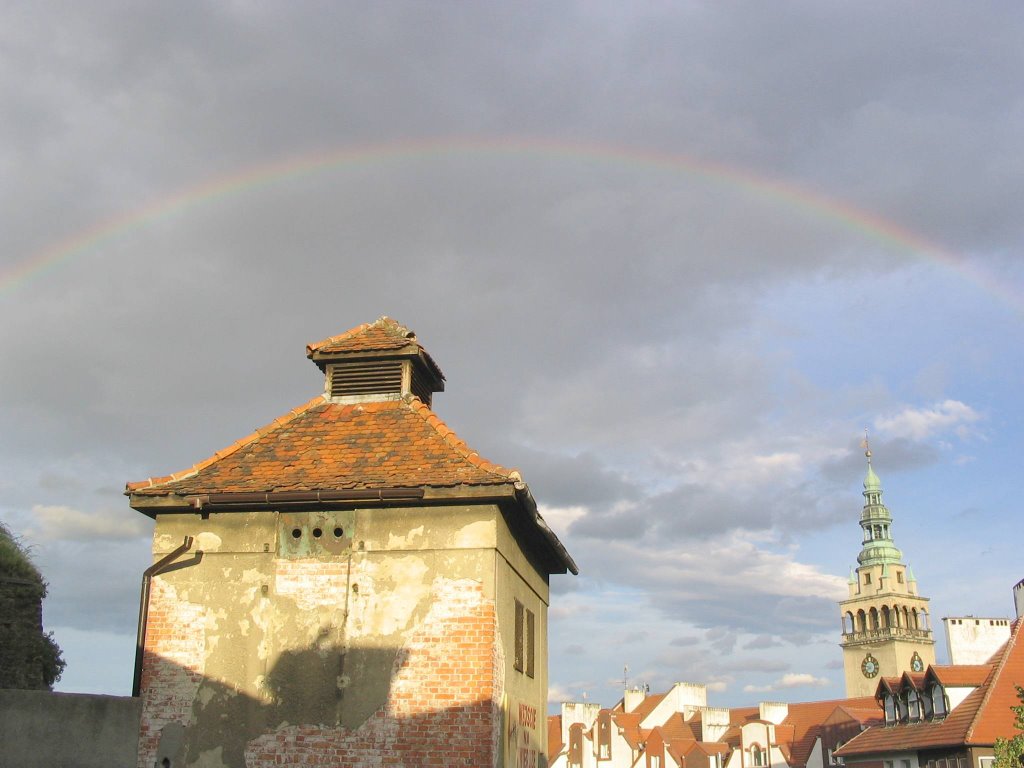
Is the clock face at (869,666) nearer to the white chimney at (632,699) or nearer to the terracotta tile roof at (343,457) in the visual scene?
the white chimney at (632,699)

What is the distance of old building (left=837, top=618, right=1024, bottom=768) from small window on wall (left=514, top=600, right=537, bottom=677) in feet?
68.5

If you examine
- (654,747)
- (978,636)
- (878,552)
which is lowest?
(654,747)

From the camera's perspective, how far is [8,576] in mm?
16438

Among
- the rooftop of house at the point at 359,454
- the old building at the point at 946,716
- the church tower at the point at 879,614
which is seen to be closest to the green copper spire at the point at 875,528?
the church tower at the point at 879,614

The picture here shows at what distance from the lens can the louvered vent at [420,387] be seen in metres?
18.2

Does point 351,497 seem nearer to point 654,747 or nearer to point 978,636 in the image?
point 978,636

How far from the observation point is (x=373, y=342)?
1798 centimetres

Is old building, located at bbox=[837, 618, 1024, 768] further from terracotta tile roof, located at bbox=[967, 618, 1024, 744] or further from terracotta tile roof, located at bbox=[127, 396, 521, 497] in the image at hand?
terracotta tile roof, located at bbox=[127, 396, 521, 497]

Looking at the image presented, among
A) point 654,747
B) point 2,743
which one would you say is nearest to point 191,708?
point 2,743

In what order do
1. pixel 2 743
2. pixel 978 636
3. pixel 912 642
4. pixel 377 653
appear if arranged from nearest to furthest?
pixel 2 743 < pixel 377 653 < pixel 978 636 < pixel 912 642

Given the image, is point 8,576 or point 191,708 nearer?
point 191,708

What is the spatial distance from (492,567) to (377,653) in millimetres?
1999

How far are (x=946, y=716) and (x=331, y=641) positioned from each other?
30711 mm

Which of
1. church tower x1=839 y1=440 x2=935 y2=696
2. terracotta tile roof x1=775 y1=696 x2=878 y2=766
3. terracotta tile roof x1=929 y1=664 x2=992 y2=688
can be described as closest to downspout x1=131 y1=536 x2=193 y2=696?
terracotta tile roof x1=929 y1=664 x2=992 y2=688
